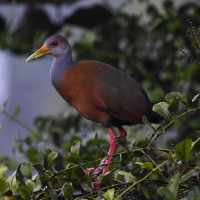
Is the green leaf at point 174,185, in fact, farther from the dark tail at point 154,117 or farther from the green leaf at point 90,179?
the dark tail at point 154,117

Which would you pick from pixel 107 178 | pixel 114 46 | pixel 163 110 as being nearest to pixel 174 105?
pixel 163 110

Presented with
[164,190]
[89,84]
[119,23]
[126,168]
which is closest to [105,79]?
[89,84]

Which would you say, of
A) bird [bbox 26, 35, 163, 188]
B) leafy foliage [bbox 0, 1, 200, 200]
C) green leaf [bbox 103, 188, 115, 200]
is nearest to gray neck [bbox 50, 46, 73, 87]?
bird [bbox 26, 35, 163, 188]

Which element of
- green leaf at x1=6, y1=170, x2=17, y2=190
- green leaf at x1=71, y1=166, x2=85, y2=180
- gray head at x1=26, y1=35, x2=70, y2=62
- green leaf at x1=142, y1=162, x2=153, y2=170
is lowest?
green leaf at x1=6, y1=170, x2=17, y2=190

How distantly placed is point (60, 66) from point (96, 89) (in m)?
0.07

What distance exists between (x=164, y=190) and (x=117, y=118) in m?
0.27

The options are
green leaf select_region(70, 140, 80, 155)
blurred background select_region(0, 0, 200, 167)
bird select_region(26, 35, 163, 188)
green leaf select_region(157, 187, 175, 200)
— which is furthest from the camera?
blurred background select_region(0, 0, 200, 167)

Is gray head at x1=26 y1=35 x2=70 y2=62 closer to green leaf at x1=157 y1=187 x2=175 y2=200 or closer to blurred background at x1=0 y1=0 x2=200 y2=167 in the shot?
green leaf at x1=157 y1=187 x2=175 y2=200

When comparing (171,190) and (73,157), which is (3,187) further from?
(171,190)

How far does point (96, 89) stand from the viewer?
29.4 inches

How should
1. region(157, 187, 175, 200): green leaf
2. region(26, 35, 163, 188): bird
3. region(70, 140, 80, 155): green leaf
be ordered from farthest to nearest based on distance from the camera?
region(26, 35, 163, 188): bird
region(70, 140, 80, 155): green leaf
region(157, 187, 175, 200): green leaf

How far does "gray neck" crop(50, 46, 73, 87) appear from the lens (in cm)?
75

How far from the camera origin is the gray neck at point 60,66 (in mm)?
746

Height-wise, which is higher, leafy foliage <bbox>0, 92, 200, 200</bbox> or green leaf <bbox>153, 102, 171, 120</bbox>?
green leaf <bbox>153, 102, 171, 120</bbox>
